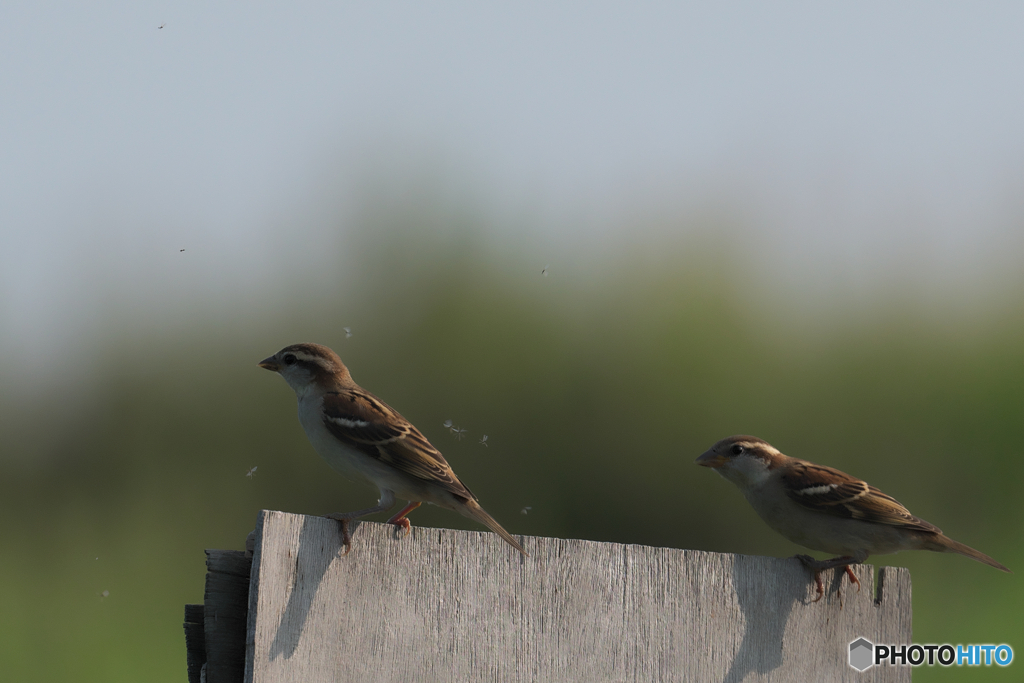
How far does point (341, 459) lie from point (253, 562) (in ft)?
4.28

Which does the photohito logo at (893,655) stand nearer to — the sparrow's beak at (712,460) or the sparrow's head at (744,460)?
the sparrow's head at (744,460)

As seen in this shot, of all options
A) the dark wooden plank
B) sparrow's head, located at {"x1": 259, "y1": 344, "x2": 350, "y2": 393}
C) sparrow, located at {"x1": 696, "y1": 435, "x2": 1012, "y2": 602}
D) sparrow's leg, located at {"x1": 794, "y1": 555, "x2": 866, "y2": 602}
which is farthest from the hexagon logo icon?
sparrow's head, located at {"x1": 259, "y1": 344, "x2": 350, "y2": 393}

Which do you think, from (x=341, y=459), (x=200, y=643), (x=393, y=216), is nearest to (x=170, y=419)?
(x=393, y=216)

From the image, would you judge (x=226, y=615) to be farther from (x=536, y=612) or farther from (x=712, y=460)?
(x=712, y=460)

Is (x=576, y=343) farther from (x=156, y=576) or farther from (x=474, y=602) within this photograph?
(x=474, y=602)

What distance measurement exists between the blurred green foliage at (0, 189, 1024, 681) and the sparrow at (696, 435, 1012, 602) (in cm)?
677

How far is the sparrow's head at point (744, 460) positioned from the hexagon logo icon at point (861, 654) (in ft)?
3.76

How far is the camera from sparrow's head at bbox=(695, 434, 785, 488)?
17.1 feet

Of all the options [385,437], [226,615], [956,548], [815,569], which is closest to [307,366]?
[385,437]

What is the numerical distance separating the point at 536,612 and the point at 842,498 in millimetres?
2031

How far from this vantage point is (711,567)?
158 inches

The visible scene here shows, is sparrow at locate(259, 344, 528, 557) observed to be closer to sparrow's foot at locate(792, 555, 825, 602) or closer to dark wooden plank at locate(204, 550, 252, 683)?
dark wooden plank at locate(204, 550, 252, 683)

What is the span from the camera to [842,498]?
15.9 ft

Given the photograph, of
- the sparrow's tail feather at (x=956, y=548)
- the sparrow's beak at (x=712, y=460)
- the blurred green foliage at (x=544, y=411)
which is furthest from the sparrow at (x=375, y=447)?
the blurred green foliage at (x=544, y=411)
